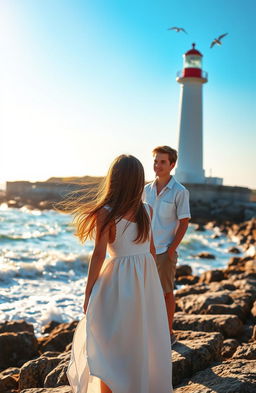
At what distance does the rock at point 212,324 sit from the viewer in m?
3.95

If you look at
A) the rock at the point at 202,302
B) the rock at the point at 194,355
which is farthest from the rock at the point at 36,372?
the rock at the point at 202,302

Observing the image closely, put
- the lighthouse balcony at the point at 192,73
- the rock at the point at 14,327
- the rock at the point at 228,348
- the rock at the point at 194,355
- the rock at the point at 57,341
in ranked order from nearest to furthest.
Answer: the rock at the point at 194,355 < the rock at the point at 228,348 < the rock at the point at 57,341 < the rock at the point at 14,327 < the lighthouse balcony at the point at 192,73

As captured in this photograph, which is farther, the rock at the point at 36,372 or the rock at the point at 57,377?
the rock at the point at 36,372

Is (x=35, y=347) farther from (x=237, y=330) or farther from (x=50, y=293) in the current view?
(x=50, y=293)

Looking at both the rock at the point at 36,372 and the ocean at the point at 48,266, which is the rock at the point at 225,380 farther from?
the ocean at the point at 48,266

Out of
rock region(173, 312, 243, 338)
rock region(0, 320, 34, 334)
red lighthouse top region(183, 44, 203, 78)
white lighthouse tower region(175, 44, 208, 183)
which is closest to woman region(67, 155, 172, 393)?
rock region(173, 312, 243, 338)

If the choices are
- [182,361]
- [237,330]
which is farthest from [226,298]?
[182,361]

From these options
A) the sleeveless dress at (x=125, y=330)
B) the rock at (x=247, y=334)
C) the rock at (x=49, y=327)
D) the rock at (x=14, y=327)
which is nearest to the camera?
the sleeveless dress at (x=125, y=330)

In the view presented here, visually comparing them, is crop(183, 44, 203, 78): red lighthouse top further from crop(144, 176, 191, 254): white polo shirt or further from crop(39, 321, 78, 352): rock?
crop(144, 176, 191, 254): white polo shirt

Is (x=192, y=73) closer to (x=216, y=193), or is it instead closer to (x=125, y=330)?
(x=216, y=193)

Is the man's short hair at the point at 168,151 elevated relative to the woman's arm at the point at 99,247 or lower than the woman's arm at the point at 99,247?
elevated

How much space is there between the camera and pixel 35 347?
165 inches

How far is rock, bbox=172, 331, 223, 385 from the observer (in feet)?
8.77

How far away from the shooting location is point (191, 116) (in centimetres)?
2352
